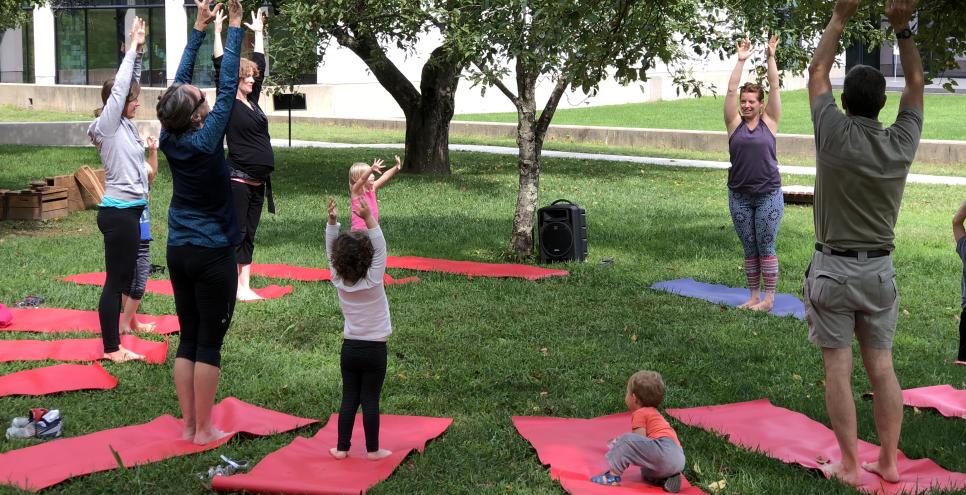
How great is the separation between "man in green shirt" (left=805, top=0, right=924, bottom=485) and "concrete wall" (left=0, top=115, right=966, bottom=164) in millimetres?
17745

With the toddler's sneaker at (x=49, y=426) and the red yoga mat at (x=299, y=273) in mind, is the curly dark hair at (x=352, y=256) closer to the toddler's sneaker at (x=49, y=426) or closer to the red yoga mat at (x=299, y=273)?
the toddler's sneaker at (x=49, y=426)

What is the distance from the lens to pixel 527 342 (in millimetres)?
7703

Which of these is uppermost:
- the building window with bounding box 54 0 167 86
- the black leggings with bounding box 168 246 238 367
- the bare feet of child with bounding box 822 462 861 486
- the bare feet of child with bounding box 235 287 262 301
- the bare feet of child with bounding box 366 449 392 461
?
the building window with bounding box 54 0 167 86

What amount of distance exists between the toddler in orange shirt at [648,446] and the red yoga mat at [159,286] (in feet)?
15.8

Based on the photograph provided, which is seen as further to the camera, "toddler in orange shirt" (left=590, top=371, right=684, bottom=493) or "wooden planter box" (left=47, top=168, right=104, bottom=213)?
"wooden planter box" (left=47, top=168, right=104, bottom=213)

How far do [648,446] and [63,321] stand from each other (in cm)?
513

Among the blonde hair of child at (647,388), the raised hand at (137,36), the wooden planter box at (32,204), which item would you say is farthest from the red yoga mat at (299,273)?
the blonde hair of child at (647,388)

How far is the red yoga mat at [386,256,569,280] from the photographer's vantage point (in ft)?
33.8

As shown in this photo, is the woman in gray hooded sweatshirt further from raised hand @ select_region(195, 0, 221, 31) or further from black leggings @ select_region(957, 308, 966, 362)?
black leggings @ select_region(957, 308, 966, 362)

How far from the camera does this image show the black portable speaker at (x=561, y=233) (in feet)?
35.9

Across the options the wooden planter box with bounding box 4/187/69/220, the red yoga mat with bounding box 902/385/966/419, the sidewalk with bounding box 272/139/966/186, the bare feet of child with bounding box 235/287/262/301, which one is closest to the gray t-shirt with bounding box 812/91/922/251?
the red yoga mat with bounding box 902/385/966/419

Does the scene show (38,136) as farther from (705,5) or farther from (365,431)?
(365,431)

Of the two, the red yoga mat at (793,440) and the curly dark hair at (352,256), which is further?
the curly dark hair at (352,256)

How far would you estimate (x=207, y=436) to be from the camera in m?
5.46
